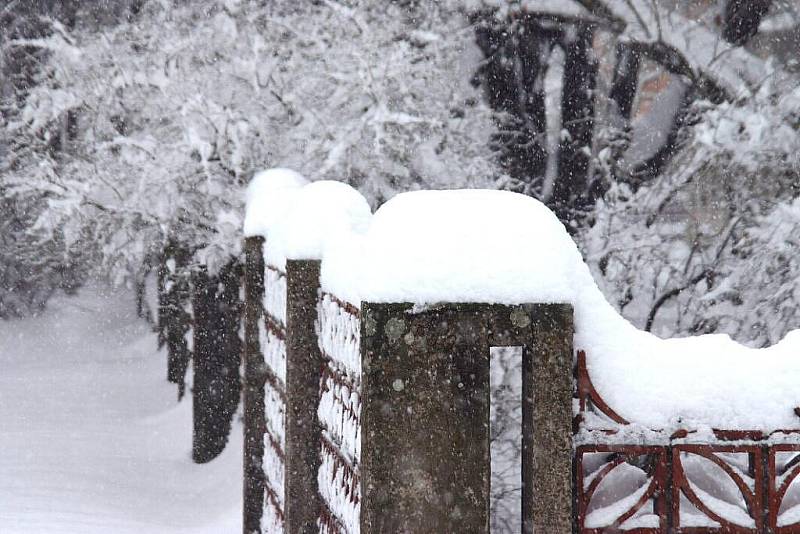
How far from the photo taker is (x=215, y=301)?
12.4m

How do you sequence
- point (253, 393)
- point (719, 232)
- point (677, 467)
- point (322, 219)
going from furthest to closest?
point (719, 232) < point (253, 393) < point (322, 219) < point (677, 467)

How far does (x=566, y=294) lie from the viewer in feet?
9.53

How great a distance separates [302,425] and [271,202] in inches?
89.4

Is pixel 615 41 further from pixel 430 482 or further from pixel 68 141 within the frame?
pixel 430 482

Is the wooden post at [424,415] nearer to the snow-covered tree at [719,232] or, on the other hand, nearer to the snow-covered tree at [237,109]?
the snow-covered tree at [719,232]

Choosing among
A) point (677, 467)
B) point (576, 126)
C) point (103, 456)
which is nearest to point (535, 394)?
point (677, 467)

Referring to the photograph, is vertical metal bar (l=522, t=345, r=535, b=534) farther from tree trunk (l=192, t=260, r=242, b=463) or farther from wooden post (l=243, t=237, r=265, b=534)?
tree trunk (l=192, t=260, r=242, b=463)

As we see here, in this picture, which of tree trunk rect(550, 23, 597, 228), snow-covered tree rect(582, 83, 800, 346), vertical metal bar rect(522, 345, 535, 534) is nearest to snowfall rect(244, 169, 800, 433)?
vertical metal bar rect(522, 345, 535, 534)

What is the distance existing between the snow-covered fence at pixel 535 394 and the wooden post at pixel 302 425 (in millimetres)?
890

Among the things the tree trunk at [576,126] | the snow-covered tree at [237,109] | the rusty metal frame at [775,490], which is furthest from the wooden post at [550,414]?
the snow-covered tree at [237,109]

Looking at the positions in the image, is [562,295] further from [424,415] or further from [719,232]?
[719,232]

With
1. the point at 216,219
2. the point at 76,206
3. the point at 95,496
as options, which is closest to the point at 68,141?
the point at 76,206

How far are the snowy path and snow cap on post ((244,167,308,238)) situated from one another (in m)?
3.55

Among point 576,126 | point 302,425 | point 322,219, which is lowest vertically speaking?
point 302,425
